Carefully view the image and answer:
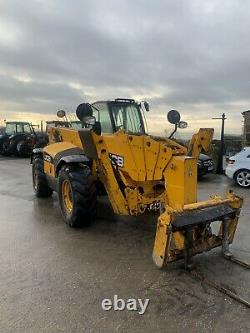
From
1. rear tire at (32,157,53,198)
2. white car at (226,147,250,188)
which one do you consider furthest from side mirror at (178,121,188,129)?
white car at (226,147,250,188)

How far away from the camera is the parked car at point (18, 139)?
21828mm

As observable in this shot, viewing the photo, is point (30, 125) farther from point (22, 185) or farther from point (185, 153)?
point (185, 153)

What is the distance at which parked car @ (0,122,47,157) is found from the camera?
21.8 m

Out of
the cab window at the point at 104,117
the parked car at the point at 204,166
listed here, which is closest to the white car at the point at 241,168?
the parked car at the point at 204,166

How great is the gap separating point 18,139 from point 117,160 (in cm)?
1824

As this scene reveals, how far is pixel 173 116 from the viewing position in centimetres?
570

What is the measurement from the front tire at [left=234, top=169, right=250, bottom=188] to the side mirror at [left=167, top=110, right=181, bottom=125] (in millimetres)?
6510

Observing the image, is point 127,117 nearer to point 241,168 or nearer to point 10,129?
point 241,168

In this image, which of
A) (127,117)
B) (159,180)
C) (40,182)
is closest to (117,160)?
(159,180)

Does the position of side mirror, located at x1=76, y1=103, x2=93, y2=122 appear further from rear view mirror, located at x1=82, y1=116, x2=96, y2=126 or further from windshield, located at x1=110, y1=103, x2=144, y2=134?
windshield, located at x1=110, y1=103, x2=144, y2=134

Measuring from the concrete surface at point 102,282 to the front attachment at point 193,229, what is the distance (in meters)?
0.24

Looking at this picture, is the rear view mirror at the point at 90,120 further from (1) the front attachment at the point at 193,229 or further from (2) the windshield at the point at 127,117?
(1) the front attachment at the point at 193,229

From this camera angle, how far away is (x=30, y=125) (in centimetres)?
2377

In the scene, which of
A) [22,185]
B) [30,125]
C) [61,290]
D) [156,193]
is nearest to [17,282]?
[61,290]
